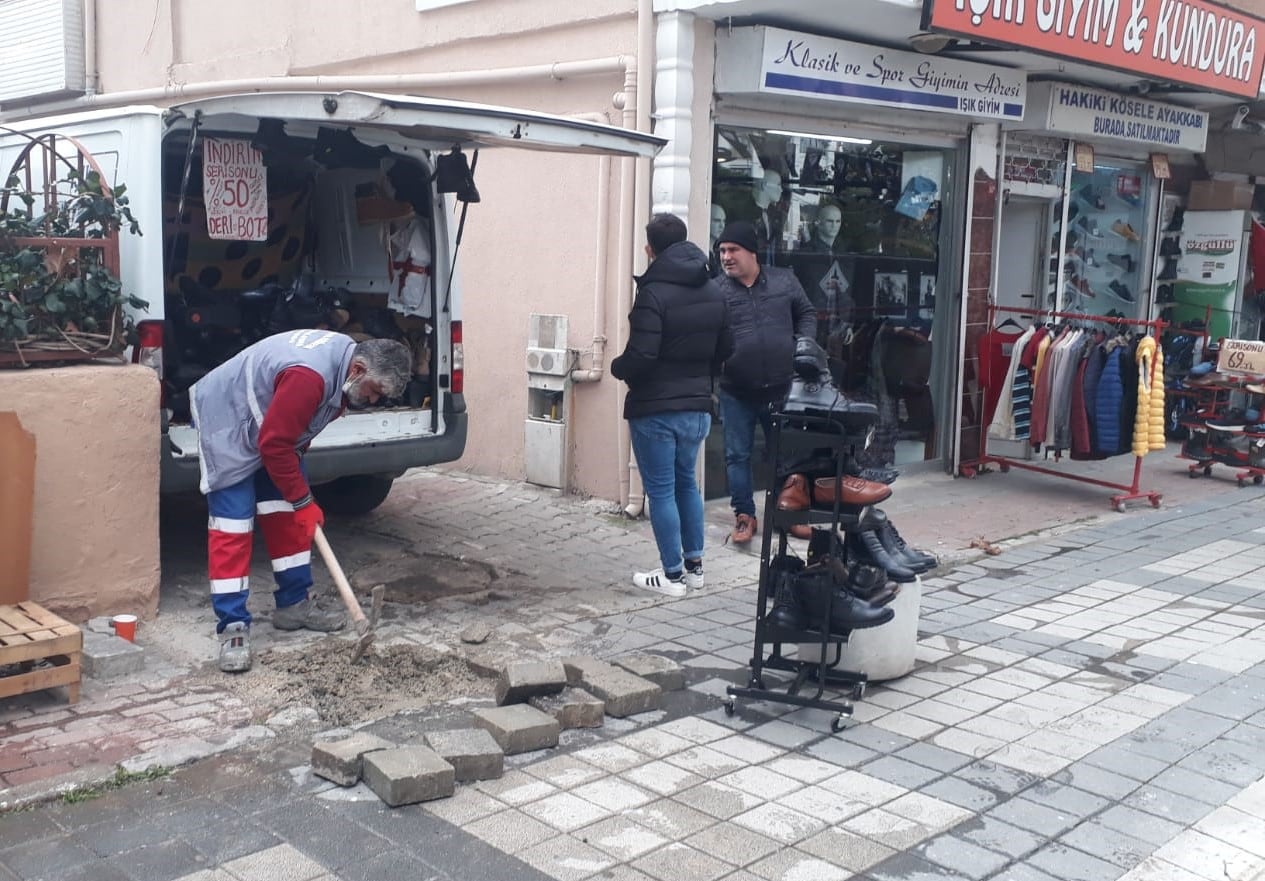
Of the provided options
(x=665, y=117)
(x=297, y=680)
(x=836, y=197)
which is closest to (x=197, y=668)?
(x=297, y=680)

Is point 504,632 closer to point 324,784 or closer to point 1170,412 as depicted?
point 324,784

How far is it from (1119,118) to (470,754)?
9037 mm

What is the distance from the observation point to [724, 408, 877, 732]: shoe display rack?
4.78 metres

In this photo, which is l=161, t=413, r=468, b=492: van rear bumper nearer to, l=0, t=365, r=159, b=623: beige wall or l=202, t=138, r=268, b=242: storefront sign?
l=0, t=365, r=159, b=623: beige wall

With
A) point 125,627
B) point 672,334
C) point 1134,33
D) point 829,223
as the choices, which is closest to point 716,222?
point 829,223

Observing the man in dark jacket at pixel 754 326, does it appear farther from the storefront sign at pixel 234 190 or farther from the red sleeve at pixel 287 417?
the red sleeve at pixel 287 417

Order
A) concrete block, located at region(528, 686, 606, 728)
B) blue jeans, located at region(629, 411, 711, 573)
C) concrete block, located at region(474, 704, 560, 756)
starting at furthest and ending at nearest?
blue jeans, located at region(629, 411, 711, 573) < concrete block, located at region(528, 686, 606, 728) < concrete block, located at region(474, 704, 560, 756)

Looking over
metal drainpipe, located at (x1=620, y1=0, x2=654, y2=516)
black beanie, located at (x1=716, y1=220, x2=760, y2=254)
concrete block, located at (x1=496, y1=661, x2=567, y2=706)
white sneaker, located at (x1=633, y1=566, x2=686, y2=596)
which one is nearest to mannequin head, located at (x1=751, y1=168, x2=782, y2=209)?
metal drainpipe, located at (x1=620, y1=0, x2=654, y2=516)

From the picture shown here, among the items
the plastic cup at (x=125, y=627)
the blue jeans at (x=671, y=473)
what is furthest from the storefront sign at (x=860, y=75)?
the plastic cup at (x=125, y=627)

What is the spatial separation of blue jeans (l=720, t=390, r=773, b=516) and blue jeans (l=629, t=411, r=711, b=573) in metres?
0.87

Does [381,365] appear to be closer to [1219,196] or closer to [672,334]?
[672,334]

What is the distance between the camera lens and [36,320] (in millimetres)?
5379

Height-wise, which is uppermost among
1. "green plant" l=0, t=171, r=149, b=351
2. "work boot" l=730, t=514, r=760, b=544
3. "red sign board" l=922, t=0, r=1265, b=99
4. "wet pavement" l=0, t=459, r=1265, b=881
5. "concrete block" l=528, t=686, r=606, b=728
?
"red sign board" l=922, t=0, r=1265, b=99

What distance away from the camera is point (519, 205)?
876 cm
